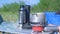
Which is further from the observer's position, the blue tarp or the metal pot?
the blue tarp

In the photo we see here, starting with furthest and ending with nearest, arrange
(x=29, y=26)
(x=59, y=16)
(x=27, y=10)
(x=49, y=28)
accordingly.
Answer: (x=59, y=16) < (x=27, y=10) < (x=29, y=26) < (x=49, y=28)

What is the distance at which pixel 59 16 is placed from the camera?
7.36ft

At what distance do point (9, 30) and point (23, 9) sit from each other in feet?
1.07

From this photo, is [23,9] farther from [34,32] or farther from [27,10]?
[34,32]

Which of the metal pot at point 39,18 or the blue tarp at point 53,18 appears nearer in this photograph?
the metal pot at point 39,18

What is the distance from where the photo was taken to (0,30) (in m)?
2.27

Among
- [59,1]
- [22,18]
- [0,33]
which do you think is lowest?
[0,33]

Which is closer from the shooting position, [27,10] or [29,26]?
[29,26]

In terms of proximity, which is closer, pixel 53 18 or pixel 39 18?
pixel 39 18

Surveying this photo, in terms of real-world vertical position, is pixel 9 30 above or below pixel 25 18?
below

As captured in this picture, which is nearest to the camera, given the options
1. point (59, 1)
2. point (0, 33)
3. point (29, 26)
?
point (29, 26)

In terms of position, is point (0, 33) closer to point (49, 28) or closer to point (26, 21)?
point (26, 21)

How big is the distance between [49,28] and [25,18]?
28.1 inches

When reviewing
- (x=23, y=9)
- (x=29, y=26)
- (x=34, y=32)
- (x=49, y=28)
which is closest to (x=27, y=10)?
(x=23, y=9)
